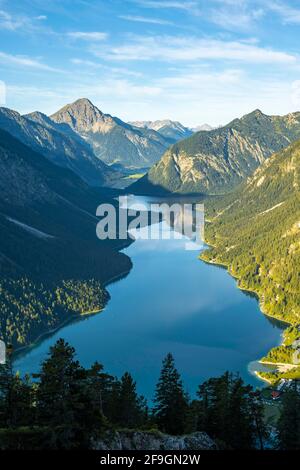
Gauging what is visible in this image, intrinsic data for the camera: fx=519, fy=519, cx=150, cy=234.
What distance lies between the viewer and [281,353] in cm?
16738

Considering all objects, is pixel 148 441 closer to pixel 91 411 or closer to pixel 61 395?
pixel 91 411

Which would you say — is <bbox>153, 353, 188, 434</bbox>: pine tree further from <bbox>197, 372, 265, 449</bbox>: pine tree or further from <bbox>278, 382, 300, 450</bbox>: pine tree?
<bbox>278, 382, 300, 450</bbox>: pine tree

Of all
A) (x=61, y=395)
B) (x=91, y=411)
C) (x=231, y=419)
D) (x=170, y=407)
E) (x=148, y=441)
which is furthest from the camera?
(x=170, y=407)

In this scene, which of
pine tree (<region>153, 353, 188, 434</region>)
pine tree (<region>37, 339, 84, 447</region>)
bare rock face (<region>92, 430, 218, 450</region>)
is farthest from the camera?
pine tree (<region>153, 353, 188, 434</region>)

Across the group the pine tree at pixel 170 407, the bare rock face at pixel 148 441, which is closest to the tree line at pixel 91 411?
the pine tree at pixel 170 407

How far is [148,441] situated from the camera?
190 feet

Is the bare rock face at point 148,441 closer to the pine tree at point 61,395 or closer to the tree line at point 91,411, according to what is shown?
the tree line at point 91,411

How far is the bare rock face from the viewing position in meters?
54.0

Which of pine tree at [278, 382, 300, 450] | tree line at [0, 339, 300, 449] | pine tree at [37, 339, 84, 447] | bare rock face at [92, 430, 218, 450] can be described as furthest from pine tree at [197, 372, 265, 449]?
pine tree at [37, 339, 84, 447]

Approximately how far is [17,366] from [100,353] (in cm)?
2741

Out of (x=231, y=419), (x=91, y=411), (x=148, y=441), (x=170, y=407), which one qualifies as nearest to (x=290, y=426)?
(x=231, y=419)
